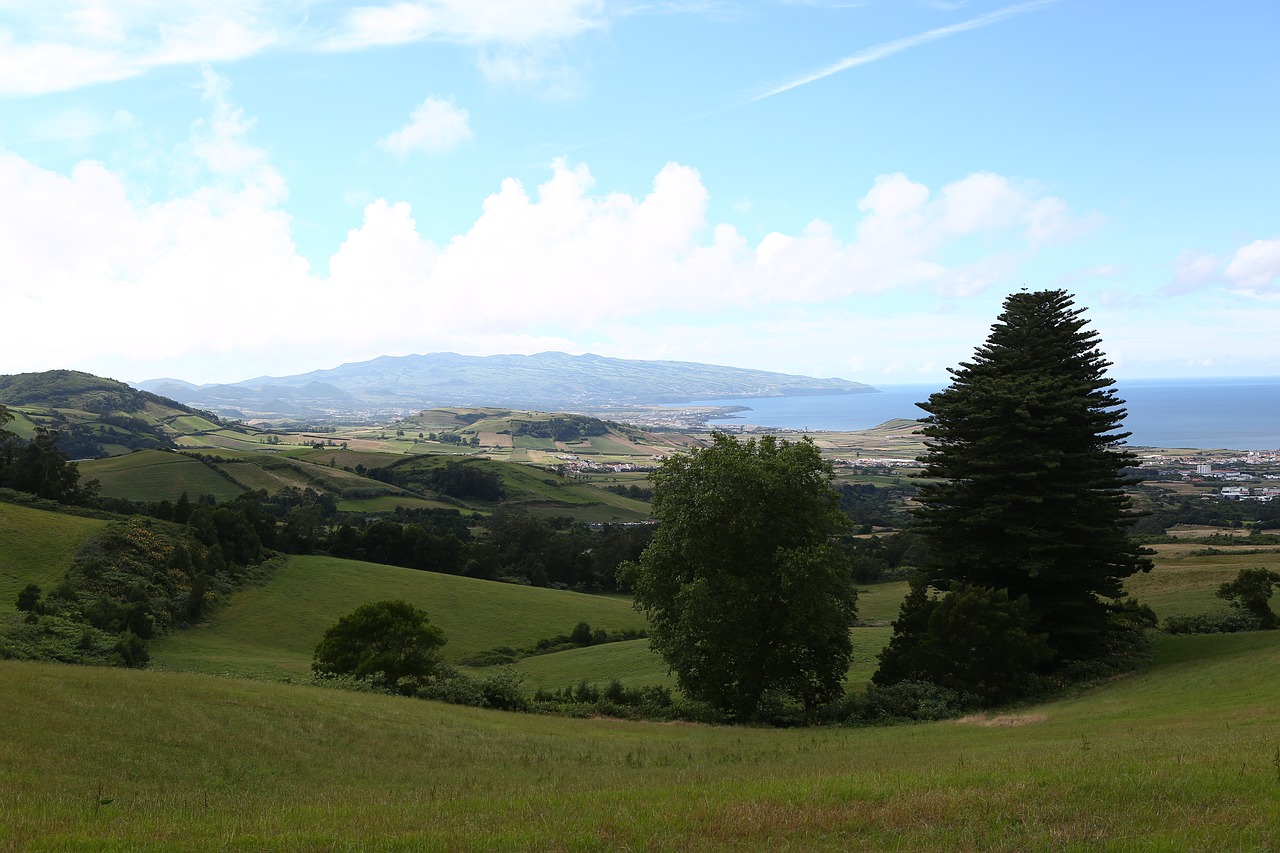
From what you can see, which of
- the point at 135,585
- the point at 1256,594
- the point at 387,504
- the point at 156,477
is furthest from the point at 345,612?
the point at 156,477

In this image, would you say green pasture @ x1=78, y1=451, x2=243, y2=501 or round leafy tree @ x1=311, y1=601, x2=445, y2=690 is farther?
green pasture @ x1=78, y1=451, x2=243, y2=501

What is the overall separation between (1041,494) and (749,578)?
43.2ft

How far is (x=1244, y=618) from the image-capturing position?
35.8 metres

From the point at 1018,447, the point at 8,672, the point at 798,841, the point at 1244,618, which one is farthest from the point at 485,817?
the point at 1244,618

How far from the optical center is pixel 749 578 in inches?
1182

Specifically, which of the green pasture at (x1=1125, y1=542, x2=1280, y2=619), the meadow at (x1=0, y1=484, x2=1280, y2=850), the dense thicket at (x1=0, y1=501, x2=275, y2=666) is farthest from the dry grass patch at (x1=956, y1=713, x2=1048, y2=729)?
the dense thicket at (x1=0, y1=501, x2=275, y2=666)

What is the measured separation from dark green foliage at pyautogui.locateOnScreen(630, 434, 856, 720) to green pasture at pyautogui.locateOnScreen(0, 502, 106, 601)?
38.1 meters

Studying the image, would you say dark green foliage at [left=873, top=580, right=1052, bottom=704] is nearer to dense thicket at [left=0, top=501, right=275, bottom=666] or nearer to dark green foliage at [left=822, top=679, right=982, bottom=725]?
dark green foliage at [left=822, top=679, right=982, bottom=725]

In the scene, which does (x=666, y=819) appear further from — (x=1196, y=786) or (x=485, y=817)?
(x=1196, y=786)

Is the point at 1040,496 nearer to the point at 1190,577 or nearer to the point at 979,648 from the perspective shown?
the point at 979,648

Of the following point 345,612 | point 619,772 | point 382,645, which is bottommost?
point 345,612

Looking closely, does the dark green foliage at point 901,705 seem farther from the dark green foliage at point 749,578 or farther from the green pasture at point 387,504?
the green pasture at point 387,504

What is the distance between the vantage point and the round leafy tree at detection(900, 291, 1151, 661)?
3228cm

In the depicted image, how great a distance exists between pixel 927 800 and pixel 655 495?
24117 mm
